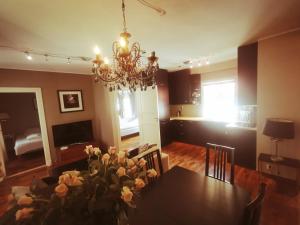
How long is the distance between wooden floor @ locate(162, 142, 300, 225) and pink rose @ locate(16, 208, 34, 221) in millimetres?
2281

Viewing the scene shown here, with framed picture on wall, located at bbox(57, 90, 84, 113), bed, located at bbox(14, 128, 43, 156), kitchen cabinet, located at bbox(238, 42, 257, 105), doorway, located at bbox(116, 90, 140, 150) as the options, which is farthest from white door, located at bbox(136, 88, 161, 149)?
bed, located at bbox(14, 128, 43, 156)

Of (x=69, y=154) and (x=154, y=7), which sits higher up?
(x=154, y=7)

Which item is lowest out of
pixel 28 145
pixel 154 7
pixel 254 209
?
pixel 28 145

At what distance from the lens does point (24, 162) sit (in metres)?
4.24

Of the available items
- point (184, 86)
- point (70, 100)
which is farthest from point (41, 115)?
point (184, 86)

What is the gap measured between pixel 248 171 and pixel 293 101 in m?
1.51

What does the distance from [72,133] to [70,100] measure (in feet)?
3.11

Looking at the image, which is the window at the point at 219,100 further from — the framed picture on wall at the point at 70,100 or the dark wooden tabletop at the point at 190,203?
the framed picture on wall at the point at 70,100

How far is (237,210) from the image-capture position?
1.14 metres

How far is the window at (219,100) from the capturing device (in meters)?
4.18

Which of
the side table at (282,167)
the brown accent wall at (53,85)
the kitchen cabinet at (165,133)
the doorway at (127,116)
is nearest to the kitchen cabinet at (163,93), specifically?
the kitchen cabinet at (165,133)

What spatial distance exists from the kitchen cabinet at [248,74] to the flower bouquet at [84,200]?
2.93m

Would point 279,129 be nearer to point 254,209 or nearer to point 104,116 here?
point 254,209

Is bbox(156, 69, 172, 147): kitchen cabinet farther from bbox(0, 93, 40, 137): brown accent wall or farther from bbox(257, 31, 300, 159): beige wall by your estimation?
bbox(0, 93, 40, 137): brown accent wall
